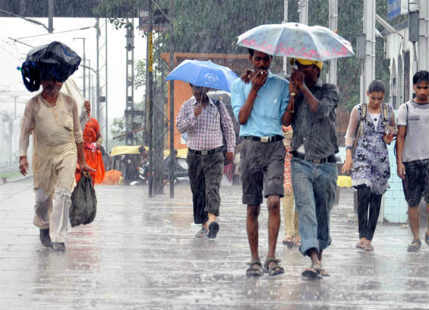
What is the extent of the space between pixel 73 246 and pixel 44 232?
1.09 feet

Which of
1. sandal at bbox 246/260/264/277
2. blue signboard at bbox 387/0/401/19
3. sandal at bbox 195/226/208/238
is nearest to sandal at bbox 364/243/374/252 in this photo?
sandal at bbox 195/226/208/238

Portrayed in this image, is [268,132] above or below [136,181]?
above

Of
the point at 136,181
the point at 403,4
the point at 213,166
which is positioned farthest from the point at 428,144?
the point at 136,181

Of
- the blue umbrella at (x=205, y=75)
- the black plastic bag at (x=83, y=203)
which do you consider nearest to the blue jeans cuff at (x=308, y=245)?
the black plastic bag at (x=83, y=203)

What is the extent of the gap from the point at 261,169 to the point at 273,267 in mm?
788

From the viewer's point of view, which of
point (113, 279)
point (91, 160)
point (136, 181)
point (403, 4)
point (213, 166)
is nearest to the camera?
point (113, 279)

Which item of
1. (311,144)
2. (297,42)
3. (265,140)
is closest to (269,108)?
(265,140)

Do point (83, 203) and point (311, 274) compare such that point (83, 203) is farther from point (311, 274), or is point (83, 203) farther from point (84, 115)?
point (311, 274)

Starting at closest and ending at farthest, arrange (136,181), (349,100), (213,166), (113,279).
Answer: (113,279), (213,166), (136,181), (349,100)

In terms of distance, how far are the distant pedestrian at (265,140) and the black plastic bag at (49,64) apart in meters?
2.43

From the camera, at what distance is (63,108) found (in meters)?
10.6

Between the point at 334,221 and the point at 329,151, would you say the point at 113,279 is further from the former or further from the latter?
the point at 334,221

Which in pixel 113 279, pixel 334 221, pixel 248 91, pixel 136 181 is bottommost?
pixel 136 181

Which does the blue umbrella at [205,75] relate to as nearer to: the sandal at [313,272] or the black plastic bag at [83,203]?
the black plastic bag at [83,203]
